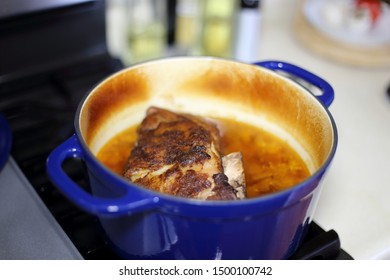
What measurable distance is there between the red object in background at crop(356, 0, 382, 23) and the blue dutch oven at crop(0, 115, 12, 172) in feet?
2.83

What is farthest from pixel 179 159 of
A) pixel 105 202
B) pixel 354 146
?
pixel 354 146

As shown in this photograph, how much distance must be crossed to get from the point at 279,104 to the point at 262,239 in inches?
10.8

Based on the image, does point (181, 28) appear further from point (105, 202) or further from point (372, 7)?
point (105, 202)

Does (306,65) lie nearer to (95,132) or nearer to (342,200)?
(342,200)

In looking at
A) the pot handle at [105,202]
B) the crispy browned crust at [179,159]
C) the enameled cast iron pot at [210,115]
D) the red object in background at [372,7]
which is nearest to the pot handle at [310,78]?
the enameled cast iron pot at [210,115]

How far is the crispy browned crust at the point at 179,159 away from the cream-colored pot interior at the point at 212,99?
0.06 metres

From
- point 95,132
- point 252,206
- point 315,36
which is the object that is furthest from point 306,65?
point 252,206

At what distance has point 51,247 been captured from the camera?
2.36ft

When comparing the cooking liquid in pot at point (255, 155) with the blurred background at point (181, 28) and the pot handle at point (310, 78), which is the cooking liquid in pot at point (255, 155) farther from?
the blurred background at point (181, 28)

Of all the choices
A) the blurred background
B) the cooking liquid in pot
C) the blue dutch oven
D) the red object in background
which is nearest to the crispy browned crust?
the cooking liquid in pot

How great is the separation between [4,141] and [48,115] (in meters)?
0.12

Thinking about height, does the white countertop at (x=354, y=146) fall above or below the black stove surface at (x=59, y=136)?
below

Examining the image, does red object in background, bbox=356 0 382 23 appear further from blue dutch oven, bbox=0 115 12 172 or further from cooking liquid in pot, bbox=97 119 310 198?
blue dutch oven, bbox=0 115 12 172

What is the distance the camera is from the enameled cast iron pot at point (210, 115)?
550mm
